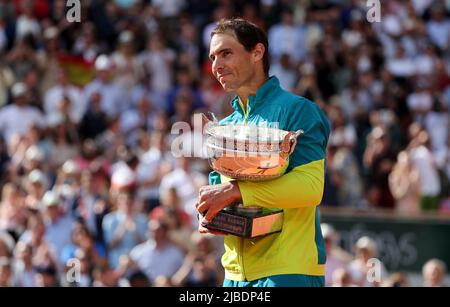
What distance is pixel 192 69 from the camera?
1689 cm

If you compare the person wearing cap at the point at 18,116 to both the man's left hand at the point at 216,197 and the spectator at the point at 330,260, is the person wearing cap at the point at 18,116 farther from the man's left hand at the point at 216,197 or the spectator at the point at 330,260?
the man's left hand at the point at 216,197

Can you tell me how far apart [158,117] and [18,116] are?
1.86 meters

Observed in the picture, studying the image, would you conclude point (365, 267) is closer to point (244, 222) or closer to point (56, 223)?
point (56, 223)

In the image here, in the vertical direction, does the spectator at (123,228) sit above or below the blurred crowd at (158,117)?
below

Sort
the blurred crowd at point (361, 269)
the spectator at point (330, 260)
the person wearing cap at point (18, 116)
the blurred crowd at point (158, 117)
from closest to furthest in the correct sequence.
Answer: the blurred crowd at point (361, 269) → the spectator at point (330, 260) → the blurred crowd at point (158, 117) → the person wearing cap at point (18, 116)

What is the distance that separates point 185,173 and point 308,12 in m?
5.49

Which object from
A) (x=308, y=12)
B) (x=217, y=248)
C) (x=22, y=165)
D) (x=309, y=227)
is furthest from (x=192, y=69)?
(x=309, y=227)

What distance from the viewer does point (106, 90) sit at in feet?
52.9

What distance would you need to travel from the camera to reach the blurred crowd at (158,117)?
11820mm

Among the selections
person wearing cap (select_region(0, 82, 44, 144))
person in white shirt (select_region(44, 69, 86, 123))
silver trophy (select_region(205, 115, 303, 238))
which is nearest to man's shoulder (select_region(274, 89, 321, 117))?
silver trophy (select_region(205, 115, 303, 238))

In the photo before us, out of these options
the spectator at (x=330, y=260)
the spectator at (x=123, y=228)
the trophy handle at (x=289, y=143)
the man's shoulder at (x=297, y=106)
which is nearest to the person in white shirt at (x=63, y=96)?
the spectator at (x=123, y=228)

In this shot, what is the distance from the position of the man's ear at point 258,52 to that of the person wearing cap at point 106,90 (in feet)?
34.0

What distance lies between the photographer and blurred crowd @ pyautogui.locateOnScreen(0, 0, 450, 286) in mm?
11820
